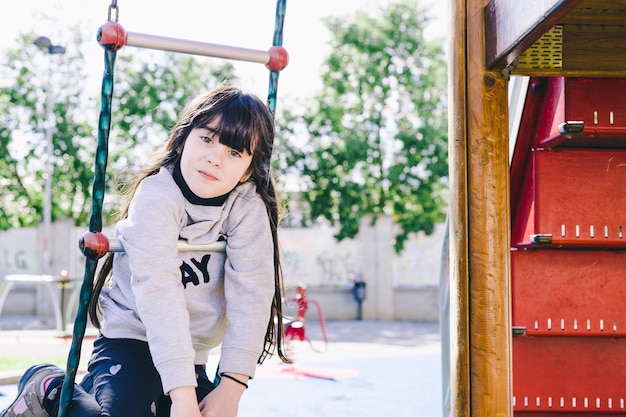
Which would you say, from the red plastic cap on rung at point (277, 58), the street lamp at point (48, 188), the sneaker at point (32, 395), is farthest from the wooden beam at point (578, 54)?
the street lamp at point (48, 188)

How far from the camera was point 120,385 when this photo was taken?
171 centimetres

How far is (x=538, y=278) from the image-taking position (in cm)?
282

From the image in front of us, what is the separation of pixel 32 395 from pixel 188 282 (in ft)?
1.57

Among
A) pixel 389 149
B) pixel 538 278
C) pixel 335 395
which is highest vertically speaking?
pixel 389 149

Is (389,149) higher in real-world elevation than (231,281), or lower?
higher

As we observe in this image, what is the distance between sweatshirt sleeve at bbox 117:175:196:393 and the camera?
1.64 meters

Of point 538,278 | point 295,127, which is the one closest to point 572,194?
point 538,278

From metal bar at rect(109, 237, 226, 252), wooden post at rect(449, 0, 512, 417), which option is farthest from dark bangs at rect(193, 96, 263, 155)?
wooden post at rect(449, 0, 512, 417)

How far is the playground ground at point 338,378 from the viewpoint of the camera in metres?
4.67

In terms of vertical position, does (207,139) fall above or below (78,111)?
below

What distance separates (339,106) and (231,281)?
14.2 metres

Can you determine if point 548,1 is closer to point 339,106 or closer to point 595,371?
point 595,371

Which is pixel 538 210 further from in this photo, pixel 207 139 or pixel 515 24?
pixel 207 139

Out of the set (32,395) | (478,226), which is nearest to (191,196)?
(32,395)
